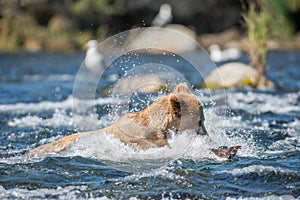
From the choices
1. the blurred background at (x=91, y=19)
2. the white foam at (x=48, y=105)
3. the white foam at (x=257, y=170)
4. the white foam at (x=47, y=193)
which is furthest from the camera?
the blurred background at (x=91, y=19)

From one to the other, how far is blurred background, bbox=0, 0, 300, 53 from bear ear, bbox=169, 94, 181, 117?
35726 millimetres

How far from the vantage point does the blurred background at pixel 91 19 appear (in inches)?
1726

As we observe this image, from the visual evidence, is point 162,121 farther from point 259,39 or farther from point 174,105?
point 259,39

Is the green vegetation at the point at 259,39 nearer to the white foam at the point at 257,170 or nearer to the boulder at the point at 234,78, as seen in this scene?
the boulder at the point at 234,78

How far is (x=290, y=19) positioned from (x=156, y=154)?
34.4 meters

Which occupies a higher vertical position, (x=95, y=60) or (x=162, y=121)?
(x=95, y=60)

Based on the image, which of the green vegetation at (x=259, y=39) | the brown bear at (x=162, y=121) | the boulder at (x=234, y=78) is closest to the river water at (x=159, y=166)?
the brown bear at (x=162, y=121)

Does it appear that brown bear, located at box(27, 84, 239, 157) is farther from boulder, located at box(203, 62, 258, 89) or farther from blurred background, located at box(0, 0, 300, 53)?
blurred background, located at box(0, 0, 300, 53)

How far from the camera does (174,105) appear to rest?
6.54 m

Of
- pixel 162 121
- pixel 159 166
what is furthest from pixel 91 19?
pixel 162 121

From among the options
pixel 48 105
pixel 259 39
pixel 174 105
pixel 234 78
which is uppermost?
pixel 259 39

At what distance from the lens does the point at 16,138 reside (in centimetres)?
956

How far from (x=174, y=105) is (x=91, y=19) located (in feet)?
142

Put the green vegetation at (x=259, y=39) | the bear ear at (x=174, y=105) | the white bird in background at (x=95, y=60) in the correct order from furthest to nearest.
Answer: the white bird in background at (x=95, y=60)
the green vegetation at (x=259, y=39)
the bear ear at (x=174, y=105)
